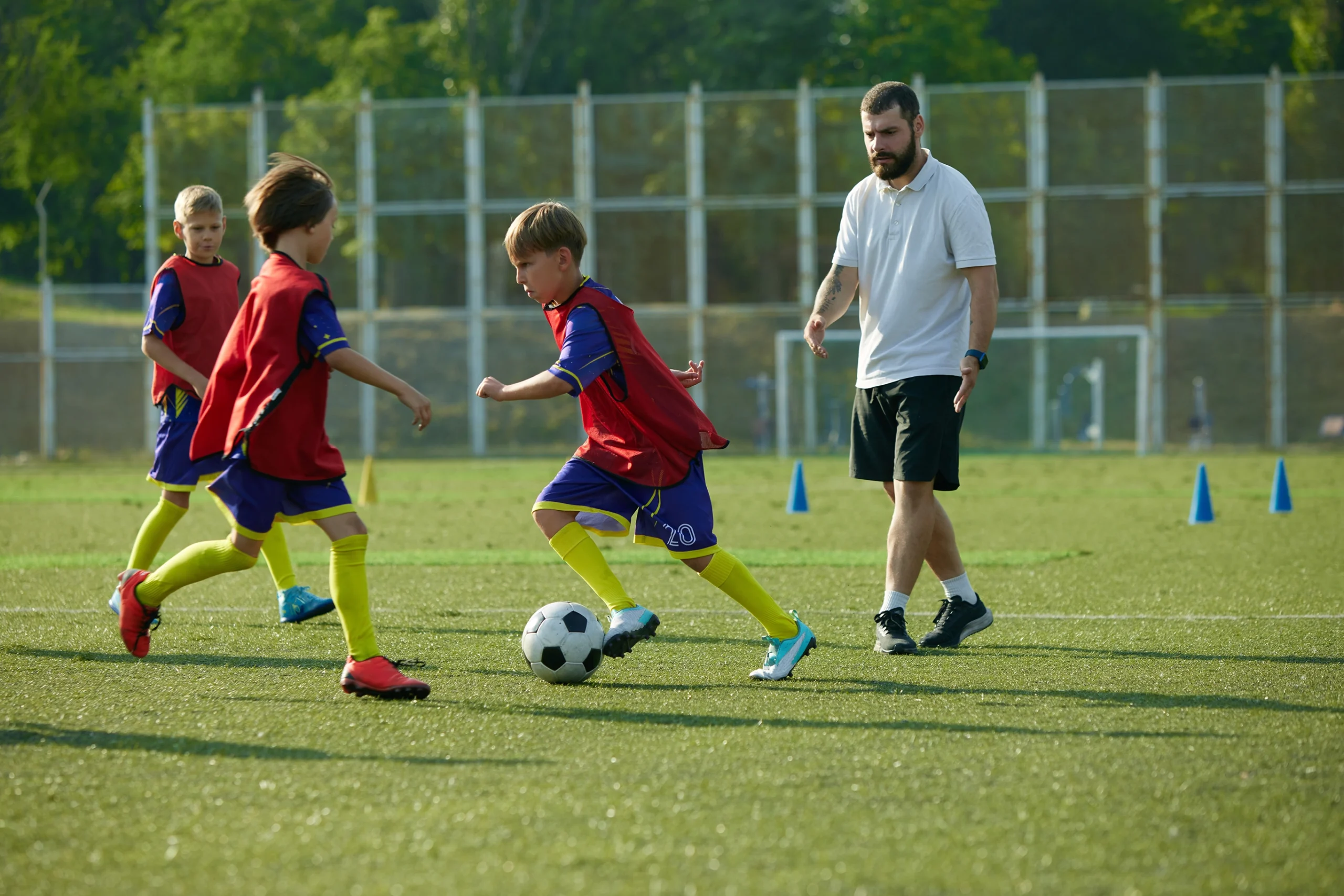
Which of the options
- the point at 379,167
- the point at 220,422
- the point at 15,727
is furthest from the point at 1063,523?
the point at 379,167

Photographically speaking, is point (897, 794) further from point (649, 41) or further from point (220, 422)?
point (649, 41)

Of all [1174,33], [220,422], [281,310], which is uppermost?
[1174,33]

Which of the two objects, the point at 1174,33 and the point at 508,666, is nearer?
the point at 508,666

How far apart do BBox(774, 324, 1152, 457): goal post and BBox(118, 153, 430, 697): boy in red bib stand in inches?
844

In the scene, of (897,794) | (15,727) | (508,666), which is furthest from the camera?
(508,666)

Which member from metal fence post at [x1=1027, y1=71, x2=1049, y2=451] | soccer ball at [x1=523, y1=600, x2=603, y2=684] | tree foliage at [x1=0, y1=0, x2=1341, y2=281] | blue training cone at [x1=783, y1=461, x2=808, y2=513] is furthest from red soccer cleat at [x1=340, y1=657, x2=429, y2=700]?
tree foliage at [x1=0, y1=0, x2=1341, y2=281]

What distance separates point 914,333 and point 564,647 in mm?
1838

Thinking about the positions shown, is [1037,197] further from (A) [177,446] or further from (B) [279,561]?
(A) [177,446]

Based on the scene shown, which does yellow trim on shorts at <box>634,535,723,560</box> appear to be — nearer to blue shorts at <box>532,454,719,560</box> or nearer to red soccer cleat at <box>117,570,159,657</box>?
blue shorts at <box>532,454,719,560</box>

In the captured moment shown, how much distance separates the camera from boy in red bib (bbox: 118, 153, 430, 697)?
15.1 ft

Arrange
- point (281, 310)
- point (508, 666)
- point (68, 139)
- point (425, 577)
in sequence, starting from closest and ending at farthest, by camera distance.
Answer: point (281, 310), point (508, 666), point (425, 577), point (68, 139)

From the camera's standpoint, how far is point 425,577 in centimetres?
827

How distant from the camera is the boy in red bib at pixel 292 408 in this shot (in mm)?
4602

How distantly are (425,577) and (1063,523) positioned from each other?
224 inches
